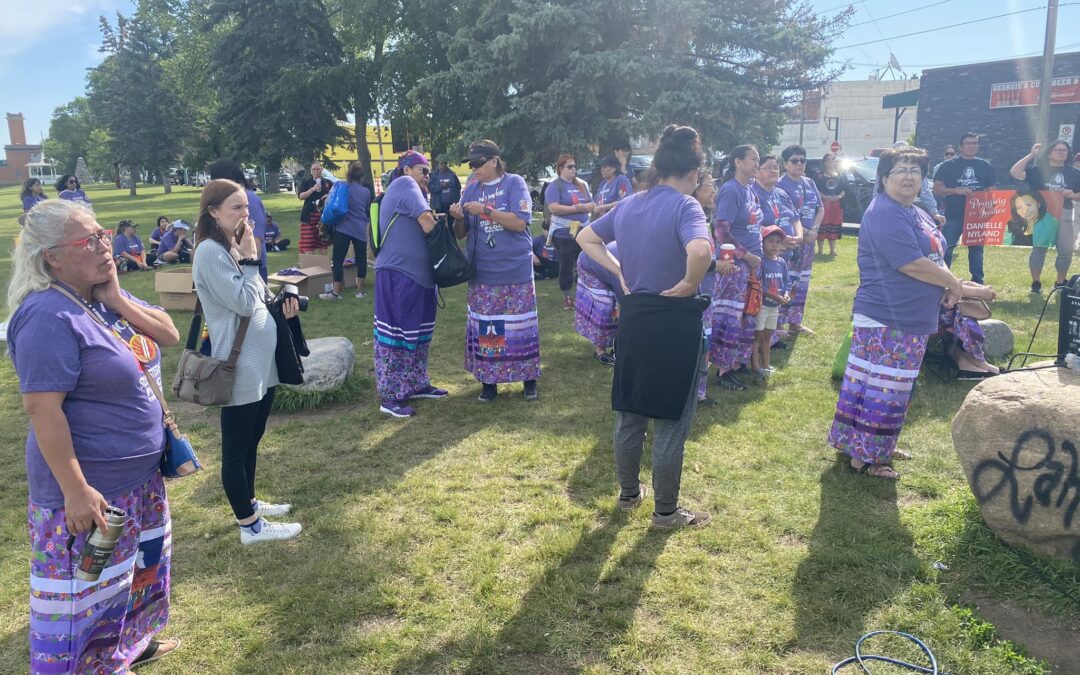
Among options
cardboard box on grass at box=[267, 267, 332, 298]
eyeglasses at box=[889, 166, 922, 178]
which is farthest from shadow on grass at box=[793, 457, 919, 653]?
cardboard box on grass at box=[267, 267, 332, 298]

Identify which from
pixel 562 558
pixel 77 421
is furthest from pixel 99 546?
pixel 562 558

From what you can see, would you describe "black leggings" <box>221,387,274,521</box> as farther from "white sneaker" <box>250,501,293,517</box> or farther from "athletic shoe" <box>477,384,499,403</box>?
"athletic shoe" <box>477,384,499,403</box>

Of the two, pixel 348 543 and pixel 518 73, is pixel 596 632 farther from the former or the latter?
pixel 518 73

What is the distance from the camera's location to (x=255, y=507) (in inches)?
151

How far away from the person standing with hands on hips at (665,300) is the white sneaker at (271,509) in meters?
1.99

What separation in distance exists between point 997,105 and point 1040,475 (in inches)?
889

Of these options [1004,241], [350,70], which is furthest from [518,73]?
[350,70]

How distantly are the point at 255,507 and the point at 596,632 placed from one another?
1990 mm

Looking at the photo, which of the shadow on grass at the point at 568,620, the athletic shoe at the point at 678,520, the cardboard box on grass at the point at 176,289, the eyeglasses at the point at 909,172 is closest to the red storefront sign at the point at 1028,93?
the eyeglasses at the point at 909,172

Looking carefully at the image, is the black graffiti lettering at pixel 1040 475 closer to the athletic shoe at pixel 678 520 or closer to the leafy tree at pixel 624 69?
the athletic shoe at pixel 678 520

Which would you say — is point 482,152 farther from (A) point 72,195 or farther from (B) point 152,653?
(A) point 72,195

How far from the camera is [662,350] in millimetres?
3420

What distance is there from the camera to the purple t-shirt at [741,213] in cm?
563

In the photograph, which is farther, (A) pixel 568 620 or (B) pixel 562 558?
(B) pixel 562 558
